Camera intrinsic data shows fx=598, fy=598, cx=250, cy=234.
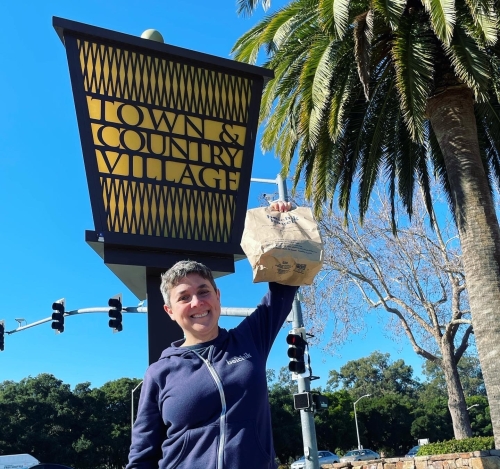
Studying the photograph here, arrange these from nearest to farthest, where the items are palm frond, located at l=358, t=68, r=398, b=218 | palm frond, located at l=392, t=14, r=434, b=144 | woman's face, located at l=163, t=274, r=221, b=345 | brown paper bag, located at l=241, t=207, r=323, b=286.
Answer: woman's face, located at l=163, t=274, r=221, b=345
brown paper bag, located at l=241, t=207, r=323, b=286
palm frond, located at l=392, t=14, r=434, b=144
palm frond, located at l=358, t=68, r=398, b=218

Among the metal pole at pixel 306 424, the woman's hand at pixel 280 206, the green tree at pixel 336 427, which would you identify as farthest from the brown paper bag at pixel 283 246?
the green tree at pixel 336 427

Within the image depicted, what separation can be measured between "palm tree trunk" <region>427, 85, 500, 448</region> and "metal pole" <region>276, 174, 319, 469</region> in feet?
10.4

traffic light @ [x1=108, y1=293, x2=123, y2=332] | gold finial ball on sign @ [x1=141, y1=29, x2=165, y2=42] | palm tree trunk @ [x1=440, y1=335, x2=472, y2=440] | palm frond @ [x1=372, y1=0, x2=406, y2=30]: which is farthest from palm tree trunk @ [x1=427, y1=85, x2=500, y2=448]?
palm tree trunk @ [x1=440, y1=335, x2=472, y2=440]

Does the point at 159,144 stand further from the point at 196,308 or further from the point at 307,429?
the point at 307,429

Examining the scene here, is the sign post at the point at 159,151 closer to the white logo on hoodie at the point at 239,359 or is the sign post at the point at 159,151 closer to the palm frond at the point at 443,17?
the white logo on hoodie at the point at 239,359

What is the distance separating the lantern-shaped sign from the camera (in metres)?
4.37

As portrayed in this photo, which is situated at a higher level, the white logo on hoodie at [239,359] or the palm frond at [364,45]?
the palm frond at [364,45]

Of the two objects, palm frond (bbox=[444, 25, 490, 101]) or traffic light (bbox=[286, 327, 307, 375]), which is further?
traffic light (bbox=[286, 327, 307, 375])

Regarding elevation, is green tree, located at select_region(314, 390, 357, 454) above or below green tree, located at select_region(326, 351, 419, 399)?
below

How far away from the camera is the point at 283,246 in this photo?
240 centimetres

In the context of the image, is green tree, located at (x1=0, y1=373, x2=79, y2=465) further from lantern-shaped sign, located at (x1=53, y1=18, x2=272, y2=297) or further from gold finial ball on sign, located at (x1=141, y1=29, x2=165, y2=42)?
gold finial ball on sign, located at (x1=141, y1=29, x2=165, y2=42)

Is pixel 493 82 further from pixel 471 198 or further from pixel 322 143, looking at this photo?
pixel 322 143

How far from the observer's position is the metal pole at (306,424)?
12.0 meters

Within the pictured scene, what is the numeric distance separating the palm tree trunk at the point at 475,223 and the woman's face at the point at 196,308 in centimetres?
811
